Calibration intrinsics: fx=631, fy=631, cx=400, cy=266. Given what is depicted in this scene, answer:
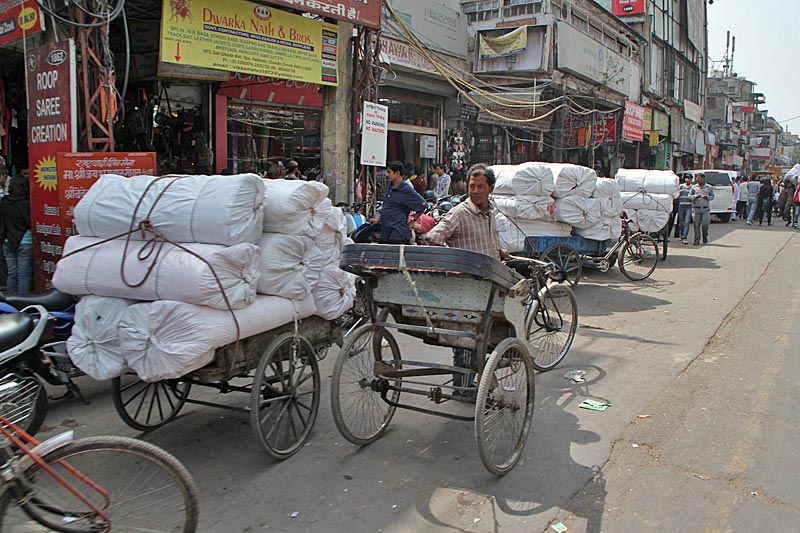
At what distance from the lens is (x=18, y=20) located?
278 inches

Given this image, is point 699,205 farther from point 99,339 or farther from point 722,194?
point 99,339

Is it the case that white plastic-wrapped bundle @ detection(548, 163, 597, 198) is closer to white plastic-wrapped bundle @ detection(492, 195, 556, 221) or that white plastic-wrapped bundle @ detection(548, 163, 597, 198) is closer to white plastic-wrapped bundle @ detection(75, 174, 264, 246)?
white plastic-wrapped bundle @ detection(492, 195, 556, 221)

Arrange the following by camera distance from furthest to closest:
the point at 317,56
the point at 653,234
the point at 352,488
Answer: the point at 653,234 < the point at 317,56 < the point at 352,488

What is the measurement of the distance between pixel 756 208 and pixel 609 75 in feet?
23.8

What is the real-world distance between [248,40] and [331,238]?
211 inches

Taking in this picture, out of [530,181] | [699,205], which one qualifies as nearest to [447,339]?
[530,181]

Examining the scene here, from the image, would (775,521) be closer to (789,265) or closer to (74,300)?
(74,300)

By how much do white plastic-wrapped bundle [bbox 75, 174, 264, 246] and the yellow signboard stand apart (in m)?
4.44

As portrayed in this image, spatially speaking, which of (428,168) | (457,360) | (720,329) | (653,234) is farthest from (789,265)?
(457,360)

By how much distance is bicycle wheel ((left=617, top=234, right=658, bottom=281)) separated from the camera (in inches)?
420

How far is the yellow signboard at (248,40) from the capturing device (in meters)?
7.89

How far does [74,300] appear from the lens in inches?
185

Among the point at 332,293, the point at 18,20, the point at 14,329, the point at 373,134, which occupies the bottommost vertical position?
the point at 14,329

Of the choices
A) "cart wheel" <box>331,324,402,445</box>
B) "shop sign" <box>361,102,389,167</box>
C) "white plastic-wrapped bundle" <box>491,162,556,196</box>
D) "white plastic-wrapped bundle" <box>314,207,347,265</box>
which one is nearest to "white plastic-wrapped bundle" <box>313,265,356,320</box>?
"white plastic-wrapped bundle" <box>314,207,347,265</box>
